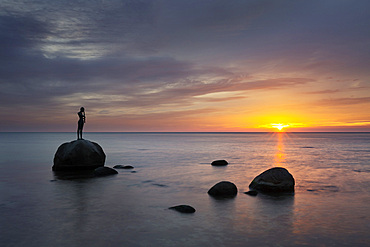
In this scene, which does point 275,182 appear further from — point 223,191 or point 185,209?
point 185,209

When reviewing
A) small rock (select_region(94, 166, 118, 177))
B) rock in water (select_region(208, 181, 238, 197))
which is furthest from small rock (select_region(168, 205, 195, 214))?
small rock (select_region(94, 166, 118, 177))

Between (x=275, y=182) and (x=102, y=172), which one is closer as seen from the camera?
(x=275, y=182)

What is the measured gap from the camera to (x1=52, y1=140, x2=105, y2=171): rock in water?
22.4 m

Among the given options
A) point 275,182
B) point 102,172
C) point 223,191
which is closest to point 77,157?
point 102,172

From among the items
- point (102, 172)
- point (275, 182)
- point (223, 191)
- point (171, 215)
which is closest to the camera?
point (171, 215)

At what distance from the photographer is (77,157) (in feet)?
73.2

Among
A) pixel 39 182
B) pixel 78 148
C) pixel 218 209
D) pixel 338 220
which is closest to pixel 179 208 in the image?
pixel 218 209

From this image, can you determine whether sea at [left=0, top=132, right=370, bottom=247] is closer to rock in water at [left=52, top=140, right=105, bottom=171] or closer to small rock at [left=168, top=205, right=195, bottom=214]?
small rock at [left=168, top=205, right=195, bottom=214]

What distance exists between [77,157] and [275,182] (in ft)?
50.1

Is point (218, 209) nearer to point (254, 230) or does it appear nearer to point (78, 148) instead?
point (254, 230)

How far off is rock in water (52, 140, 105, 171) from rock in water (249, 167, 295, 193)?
1368 cm

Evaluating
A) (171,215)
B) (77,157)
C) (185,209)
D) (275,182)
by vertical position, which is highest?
(77,157)

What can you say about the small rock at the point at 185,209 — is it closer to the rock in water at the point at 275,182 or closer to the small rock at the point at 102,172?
the rock in water at the point at 275,182

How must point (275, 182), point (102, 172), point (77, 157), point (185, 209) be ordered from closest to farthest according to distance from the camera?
point (185, 209) < point (275, 182) < point (102, 172) < point (77, 157)
